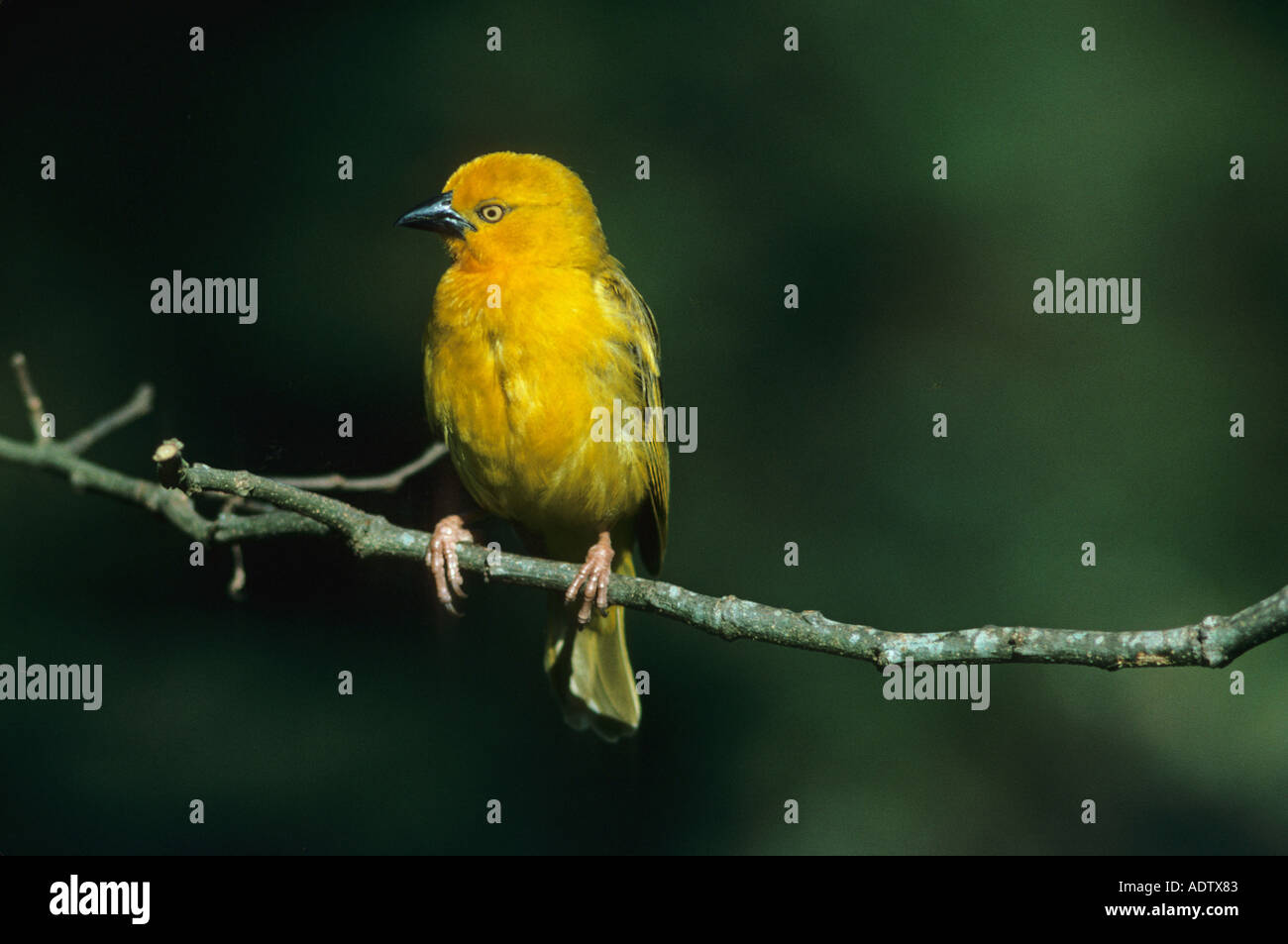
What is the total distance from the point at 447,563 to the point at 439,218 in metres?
1.08

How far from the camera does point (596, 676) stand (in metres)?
4.63

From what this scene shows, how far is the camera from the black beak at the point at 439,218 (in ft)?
13.3

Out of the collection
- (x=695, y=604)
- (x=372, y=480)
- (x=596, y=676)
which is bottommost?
(x=596, y=676)

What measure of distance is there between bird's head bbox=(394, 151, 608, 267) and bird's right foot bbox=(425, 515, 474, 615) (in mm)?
836

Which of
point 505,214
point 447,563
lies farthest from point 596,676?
point 505,214

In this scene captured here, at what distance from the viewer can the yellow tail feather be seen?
15.2 ft

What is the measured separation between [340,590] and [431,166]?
2070 millimetres
